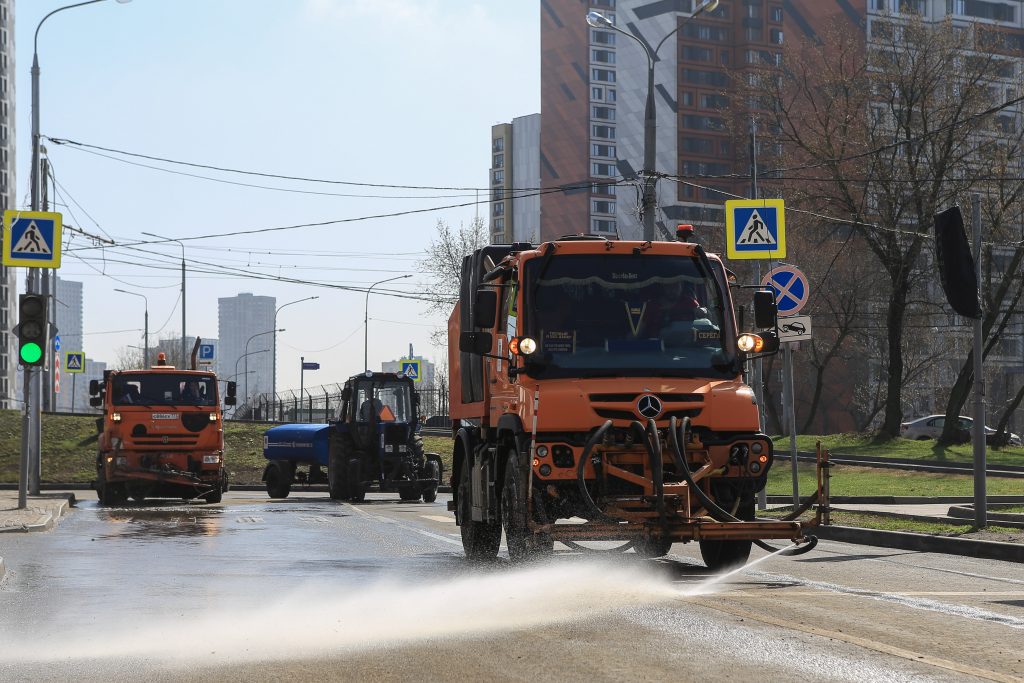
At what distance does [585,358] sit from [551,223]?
13869 cm

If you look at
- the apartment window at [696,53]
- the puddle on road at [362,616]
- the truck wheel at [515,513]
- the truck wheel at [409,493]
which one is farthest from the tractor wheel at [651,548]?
the apartment window at [696,53]

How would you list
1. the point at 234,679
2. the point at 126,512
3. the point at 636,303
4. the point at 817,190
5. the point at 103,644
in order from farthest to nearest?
the point at 817,190
the point at 126,512
the point at 636,303
the point at 103,644
the point at 234,679

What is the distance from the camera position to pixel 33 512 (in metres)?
22.4

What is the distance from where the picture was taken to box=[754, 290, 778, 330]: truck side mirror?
40.5 ft

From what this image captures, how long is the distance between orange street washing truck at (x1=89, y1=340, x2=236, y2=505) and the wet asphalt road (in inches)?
494

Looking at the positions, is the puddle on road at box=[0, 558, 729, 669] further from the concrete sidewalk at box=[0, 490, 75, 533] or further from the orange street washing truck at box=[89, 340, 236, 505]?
the orange street washing truck at box=[89, 340, 236, 505]

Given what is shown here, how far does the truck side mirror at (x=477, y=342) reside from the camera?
481 inches

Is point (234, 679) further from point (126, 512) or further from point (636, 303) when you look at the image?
point (126, 512)

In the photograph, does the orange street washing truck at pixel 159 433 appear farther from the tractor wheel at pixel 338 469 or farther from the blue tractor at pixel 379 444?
the blue tractor at pixel 379 444

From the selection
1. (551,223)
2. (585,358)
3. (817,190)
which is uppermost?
(551,223)

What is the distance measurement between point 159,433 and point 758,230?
43.7 feet

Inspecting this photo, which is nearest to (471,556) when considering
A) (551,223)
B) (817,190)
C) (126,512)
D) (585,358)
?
(585,358)

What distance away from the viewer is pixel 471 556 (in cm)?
1426

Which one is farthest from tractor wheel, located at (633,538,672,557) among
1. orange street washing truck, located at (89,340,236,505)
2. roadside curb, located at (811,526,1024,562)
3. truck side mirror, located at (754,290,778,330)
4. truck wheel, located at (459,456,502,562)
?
→ orange street washing truck, located at (89,340,236,505)
